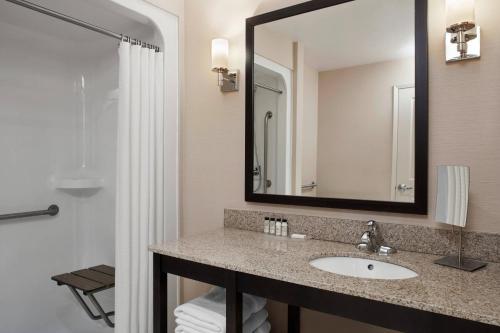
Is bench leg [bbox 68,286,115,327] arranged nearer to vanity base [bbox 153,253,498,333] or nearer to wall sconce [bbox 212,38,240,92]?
vanity base [bbox 153,253,498,333]

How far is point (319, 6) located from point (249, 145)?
0.79 meters

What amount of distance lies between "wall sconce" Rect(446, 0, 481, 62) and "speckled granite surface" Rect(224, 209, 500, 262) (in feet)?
2.30

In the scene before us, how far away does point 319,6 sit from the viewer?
1721 millimetres

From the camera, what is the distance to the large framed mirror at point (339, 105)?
1486 millimetres

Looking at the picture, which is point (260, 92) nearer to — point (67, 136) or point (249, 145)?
point (249, 145)

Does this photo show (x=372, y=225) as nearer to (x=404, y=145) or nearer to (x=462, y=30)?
(x=404, y=145)

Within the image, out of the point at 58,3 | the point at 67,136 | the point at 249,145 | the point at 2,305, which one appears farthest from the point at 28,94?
the point at 249,145

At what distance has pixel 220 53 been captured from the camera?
196 centimetres

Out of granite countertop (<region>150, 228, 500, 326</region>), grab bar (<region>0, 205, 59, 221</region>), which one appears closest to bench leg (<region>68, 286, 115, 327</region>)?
grab bar (<region>0, 205, 59, 221</region>)

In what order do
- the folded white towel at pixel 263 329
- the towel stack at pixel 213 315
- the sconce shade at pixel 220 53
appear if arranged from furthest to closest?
the sconce shade at pixel 220 53, the folded white towel at pixel 263 329, the towel stack at pixel 213 315

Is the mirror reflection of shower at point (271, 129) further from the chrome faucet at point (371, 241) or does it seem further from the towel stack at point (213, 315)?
the towel stack at point (213, 315)

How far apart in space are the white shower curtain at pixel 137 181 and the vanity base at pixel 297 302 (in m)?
0.30

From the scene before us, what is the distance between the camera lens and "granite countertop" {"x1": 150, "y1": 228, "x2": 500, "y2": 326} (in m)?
0.96

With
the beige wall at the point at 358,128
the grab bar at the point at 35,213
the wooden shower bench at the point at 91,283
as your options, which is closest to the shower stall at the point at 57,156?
the grab bar at the point at 35,213
